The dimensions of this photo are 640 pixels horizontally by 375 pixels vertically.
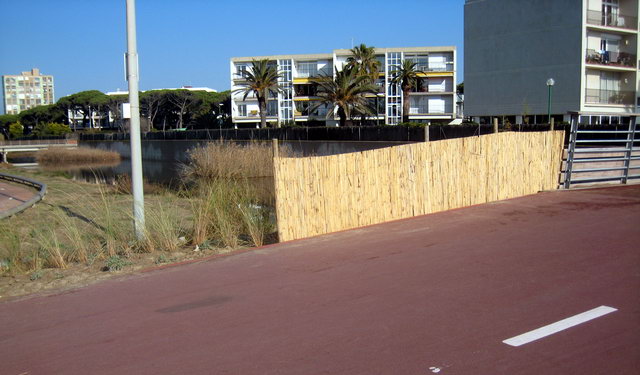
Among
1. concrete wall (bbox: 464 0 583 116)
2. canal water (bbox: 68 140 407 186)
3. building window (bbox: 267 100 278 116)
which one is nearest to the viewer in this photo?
canal water (bbox: 68 140 407 186)

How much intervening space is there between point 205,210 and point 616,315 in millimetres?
7049

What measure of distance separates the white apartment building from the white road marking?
2669 inches

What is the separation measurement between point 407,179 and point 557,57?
37.0m

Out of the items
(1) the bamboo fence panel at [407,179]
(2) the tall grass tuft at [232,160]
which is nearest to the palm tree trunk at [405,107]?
(2) the tall grass tuft at [232,160]

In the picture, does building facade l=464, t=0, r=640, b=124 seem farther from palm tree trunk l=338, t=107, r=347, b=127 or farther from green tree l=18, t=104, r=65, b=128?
green tree l=18, t=104, r=65, b=128

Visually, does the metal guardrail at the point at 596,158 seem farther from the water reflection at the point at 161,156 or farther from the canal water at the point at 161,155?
the canal water at the point at 161,155

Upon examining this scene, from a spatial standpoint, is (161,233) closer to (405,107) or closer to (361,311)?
(361,311)

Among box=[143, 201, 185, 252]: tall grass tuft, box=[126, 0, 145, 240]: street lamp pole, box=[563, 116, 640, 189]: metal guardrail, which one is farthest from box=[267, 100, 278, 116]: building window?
box=[143, 201, 185, 252]: tall grass tuft

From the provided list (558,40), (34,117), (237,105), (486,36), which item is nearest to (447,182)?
(558,40)

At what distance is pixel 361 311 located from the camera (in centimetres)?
610

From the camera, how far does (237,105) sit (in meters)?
83.6

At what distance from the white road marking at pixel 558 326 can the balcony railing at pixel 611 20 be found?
42.9 m

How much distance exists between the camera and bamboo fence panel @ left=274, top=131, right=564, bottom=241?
10266 millimetres

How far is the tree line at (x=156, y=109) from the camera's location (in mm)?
97312
